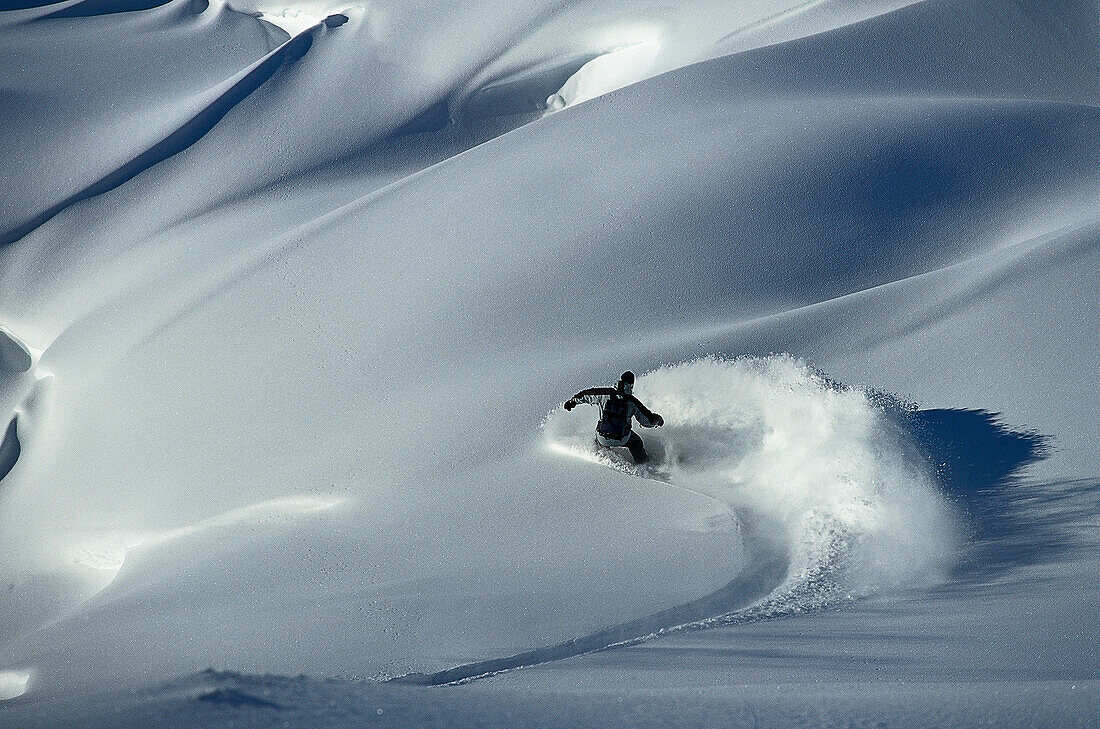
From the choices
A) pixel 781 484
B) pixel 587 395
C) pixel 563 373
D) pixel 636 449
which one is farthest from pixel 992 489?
pixel 563 373

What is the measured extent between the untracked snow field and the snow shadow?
0.12ft

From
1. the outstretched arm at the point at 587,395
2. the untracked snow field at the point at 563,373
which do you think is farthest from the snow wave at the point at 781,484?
the outstretched arm at the point at 587,395

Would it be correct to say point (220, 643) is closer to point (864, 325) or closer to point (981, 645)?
point (981, 645)

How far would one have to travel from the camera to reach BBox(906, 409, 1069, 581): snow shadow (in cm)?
656

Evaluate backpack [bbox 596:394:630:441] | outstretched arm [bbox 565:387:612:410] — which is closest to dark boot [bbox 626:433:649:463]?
backpack [bbox 596:394:630:441]

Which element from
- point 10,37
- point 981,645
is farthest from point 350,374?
point 10,37

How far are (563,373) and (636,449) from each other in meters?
1.57

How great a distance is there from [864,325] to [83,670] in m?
7.69

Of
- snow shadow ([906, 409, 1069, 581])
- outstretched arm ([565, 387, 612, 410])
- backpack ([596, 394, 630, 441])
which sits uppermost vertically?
outstretched arm ([565, 387, 612, 410])

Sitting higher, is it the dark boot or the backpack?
the backpack

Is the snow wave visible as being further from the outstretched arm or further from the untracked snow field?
the outstretched arm

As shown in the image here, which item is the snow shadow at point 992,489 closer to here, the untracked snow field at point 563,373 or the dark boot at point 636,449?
the untracked snow field at point 563,373

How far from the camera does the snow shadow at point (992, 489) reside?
21.5 feet

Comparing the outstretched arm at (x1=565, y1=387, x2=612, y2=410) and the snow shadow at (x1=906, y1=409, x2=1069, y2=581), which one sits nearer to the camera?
the snow shadow at (x1=906, y1=409, x2=1069, y2=581)
